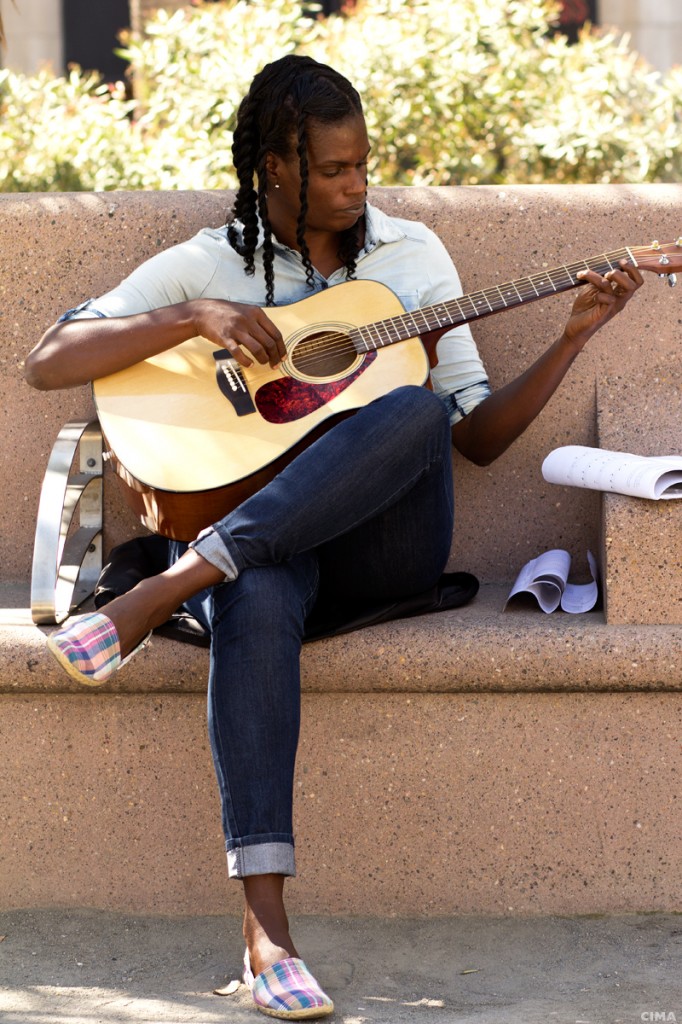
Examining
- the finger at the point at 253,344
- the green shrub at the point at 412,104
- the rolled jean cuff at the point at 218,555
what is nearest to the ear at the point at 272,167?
the finger at the point at 253,344

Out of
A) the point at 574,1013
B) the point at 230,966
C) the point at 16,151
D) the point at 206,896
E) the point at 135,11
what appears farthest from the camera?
the point at 135,11

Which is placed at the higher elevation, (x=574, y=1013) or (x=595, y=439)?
(x=595, y=439)

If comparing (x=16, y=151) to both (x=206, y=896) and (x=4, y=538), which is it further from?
(x=206, y=896)

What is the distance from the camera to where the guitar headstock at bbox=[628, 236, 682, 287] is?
2496mm

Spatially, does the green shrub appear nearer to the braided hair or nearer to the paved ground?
the braided hair

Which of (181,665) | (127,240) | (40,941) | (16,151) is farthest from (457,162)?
(40,941)

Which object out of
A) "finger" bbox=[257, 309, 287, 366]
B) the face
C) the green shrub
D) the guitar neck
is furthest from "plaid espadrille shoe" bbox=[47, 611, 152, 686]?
the green shrub

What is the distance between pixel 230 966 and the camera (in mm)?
2268

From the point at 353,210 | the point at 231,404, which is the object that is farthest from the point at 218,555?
the point at 353,210

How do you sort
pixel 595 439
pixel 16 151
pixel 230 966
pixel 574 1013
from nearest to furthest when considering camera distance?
1. pixel 574 1013
2. pixel 230 966
3. pixel 595 439
4. pixel 16 151

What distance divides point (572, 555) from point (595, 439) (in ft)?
0.86

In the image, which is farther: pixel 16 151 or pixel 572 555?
pixel 16 151

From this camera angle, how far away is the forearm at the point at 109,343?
2486 mm

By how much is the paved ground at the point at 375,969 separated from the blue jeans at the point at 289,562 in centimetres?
29
